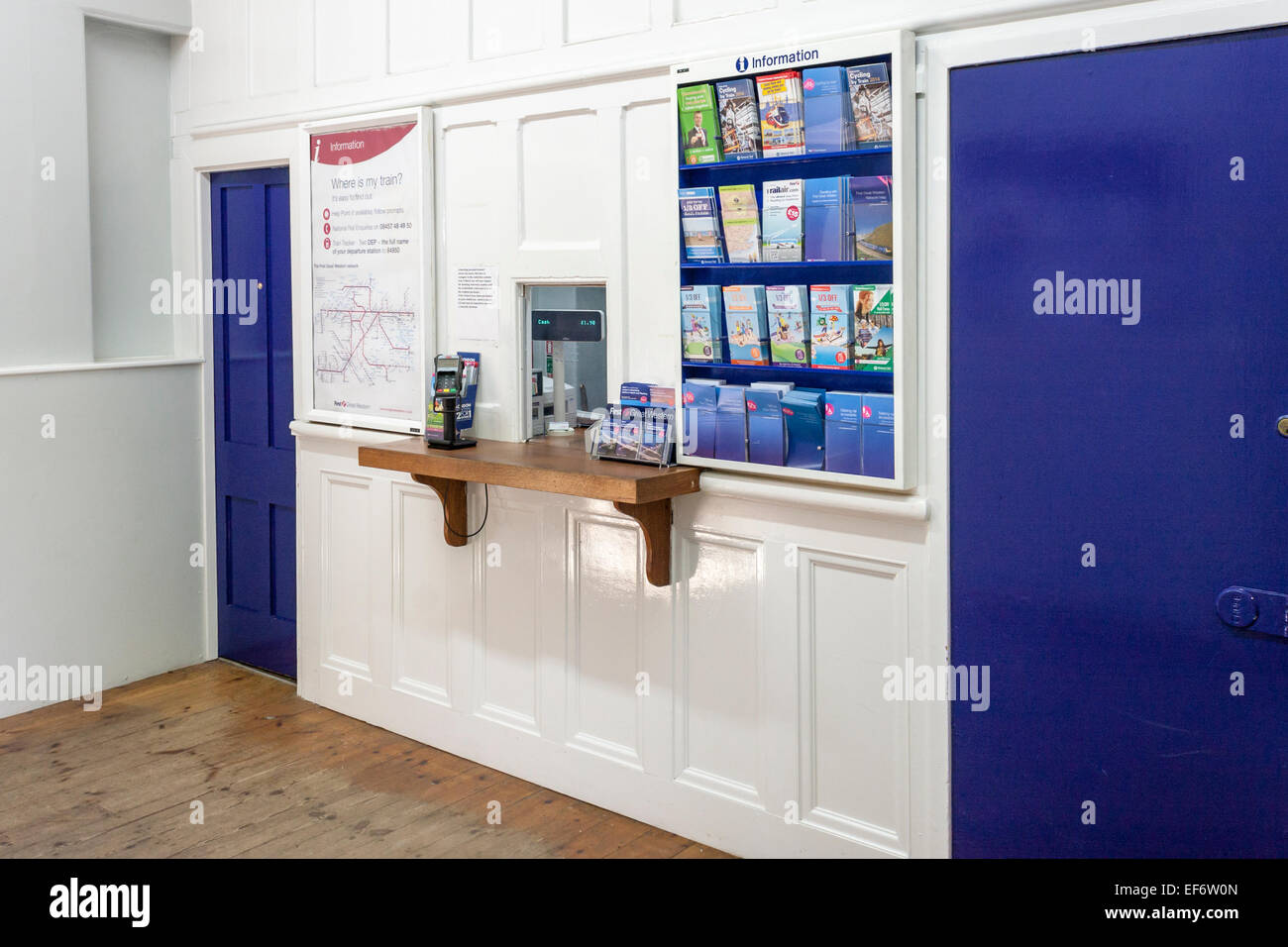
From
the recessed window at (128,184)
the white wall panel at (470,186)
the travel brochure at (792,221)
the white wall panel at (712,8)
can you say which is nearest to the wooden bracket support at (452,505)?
the white wall panel at (470,186)

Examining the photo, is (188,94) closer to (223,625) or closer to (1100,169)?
(223,625)

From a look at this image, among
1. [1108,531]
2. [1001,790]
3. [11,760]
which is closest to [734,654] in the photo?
[1001,790]

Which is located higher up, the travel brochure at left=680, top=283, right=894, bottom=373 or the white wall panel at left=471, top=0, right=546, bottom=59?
the white wall panel at left=471, top=0, right=546, bottom=59

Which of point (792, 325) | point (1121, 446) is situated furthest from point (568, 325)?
point (1121, 446)

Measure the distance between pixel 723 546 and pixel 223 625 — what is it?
3001 millimetres

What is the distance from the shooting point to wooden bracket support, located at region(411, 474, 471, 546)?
13.0 ft

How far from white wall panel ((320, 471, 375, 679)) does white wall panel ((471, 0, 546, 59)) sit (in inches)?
66.0

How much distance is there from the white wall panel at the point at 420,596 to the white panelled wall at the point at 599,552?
0.01 meters

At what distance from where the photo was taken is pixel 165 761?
13.6ft

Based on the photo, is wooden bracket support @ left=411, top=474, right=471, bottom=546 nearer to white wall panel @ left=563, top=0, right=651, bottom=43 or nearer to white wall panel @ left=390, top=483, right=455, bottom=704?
white wall panel @ left=390, top=483, right=455, bottom=704

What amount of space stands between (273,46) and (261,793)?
2938mm

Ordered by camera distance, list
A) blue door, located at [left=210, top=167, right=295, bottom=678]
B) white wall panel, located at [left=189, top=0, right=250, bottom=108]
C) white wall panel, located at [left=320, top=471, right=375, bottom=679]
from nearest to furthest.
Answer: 1. white wall panel, located at [left=320, top=471, right=375, bottom=679]
2. white wall panel, located at [left=189, top=0, right=250, bottom=108]
3. blue door, located at [left=210, top=167, right=295, bottom=678]

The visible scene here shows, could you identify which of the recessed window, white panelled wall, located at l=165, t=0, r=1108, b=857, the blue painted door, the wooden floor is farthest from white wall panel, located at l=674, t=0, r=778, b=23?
the recessed window

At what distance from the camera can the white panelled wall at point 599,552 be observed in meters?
3.06
